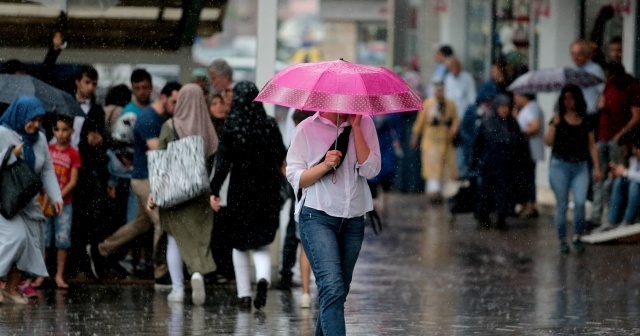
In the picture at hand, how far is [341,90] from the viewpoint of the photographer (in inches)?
325

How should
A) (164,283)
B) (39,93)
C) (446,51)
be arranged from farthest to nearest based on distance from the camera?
(446,51) < (164,283) < (39,93)

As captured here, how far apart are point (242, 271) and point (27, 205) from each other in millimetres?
1692

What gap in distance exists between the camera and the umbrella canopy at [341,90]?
821 cm

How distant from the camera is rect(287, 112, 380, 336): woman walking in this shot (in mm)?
8320

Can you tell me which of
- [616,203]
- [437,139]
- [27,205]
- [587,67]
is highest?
[587,67]

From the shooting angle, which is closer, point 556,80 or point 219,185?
point 219,185

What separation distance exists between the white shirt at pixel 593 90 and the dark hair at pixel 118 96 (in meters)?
6.71

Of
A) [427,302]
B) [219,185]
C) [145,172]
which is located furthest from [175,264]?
[427,302]

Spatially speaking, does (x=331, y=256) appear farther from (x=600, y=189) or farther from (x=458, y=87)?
(x=458, y=87)

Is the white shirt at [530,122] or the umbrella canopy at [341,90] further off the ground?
the umbrella canopy at [341,90]

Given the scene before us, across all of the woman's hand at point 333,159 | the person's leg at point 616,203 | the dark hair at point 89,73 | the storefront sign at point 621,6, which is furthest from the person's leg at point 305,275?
the storefront sign at point 621,6

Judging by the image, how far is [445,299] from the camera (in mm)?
12086

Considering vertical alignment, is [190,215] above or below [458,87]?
below

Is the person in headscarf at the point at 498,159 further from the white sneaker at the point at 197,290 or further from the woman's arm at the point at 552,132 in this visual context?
the white sneaker at the point at 197,290
